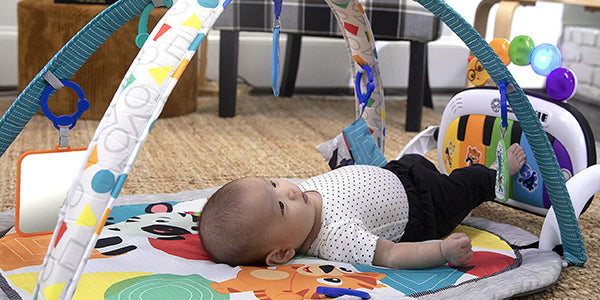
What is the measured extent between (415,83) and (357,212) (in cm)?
119

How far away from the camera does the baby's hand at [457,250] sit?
91 centimetres

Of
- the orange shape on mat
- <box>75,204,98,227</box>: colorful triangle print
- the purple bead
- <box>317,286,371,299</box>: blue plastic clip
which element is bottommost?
the orange shape on mat

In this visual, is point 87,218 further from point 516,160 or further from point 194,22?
point 516,160

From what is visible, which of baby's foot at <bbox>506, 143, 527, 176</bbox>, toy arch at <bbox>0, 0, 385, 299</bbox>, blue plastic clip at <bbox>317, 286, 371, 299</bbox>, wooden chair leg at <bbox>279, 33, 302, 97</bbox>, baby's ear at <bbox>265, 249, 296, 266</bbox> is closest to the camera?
toy arch at <bbox>0, 0, 385, 299</bbox>

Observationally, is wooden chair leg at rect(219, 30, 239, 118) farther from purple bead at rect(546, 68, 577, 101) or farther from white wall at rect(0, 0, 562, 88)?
purple bead at rect(546, 68, 577, 101)

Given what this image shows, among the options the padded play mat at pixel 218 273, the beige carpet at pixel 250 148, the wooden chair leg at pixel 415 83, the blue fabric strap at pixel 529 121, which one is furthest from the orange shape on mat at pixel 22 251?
the wooden chair leg at pixel 415 83

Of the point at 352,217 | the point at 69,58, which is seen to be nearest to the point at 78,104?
the point at 69,58

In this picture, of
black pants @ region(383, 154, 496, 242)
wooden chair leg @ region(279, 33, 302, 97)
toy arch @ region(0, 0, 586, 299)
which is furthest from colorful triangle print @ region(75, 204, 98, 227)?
wooden chair leg @ region(279, 33, 302, 97)

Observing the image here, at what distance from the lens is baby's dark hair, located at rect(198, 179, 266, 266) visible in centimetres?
85

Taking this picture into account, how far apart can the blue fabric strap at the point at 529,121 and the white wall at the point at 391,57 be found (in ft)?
5.95

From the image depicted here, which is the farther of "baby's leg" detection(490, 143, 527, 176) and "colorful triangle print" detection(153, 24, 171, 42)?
"baby's leg" detection(490, 143, 527, 176)

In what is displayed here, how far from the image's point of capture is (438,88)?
2.90 meters

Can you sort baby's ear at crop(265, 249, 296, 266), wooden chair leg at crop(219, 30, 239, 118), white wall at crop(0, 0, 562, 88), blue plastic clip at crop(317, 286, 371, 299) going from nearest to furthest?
blue plastic clip at crop(317, 286, 371, 299) → baby's ear at crop(265, 249, 296, 266) → wooden chair leg at crop(219, 30, 239, 118) → white wall at crop(0, 0, 562, 88)

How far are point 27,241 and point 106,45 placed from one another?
3.67 feet
